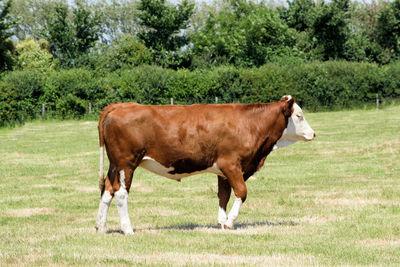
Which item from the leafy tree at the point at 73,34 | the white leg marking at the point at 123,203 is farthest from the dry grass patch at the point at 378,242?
the leafy tree at the point at 73,34

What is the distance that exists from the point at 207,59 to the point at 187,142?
67.8 meters

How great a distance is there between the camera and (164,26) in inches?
2689

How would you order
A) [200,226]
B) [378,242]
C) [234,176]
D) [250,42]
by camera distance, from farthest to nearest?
[250,42]
[200,226]
[234,176]
[378,242]

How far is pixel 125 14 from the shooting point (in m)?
109

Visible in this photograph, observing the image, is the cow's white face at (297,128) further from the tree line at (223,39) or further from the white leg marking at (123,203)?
the tree line at (223,39)

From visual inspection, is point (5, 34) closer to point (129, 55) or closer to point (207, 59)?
point (129, 55)

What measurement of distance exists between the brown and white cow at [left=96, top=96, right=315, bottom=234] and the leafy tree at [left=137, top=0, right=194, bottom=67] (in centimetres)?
5699

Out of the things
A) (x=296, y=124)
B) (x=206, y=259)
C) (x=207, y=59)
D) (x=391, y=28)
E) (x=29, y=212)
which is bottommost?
(x=207, y=59)

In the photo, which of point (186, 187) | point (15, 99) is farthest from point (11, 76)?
point (186, 187)

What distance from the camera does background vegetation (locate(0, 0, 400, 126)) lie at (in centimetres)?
5078

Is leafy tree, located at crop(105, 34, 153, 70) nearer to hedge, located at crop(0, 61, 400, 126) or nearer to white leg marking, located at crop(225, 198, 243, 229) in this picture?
hedge, located at crop(0, 61, 400, 126)

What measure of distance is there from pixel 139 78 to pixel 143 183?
33802 mm

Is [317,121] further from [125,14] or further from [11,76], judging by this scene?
[125,14]

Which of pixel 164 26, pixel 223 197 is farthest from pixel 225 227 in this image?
pixel 164 26
